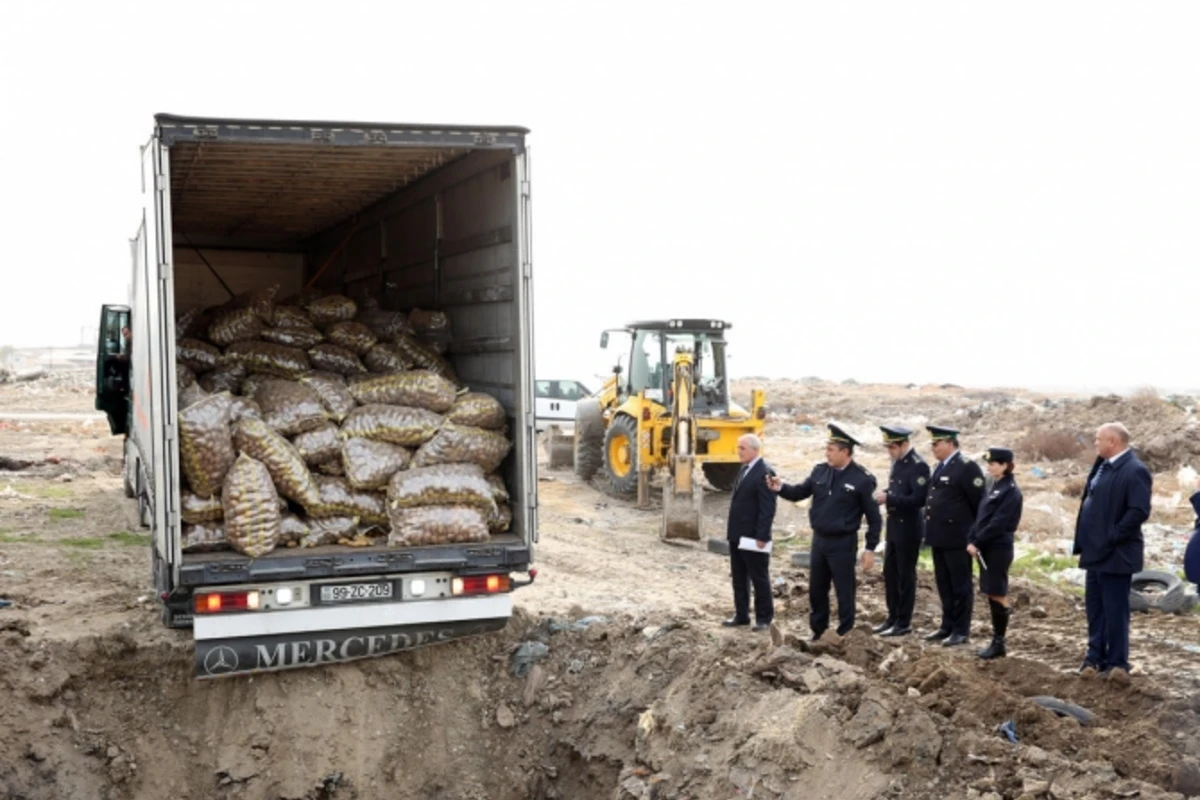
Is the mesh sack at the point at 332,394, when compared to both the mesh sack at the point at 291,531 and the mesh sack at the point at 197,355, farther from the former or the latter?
the mesh sack at the point at 291,531

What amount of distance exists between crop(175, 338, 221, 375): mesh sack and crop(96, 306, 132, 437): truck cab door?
481 cm

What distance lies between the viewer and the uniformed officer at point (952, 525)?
8.30 m

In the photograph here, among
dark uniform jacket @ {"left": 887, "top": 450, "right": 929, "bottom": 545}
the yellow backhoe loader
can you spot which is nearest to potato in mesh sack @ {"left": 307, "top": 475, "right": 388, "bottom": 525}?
dark uniform jacket @ {"left": 887, "top": 450, "right": 929, "bottom": 545}

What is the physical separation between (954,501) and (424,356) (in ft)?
12.4

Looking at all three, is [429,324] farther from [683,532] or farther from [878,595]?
[683,532]

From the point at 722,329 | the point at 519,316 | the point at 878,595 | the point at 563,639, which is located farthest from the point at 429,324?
the point at 722,329

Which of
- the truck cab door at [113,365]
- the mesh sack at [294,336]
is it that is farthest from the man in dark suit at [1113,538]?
the truck cab door at [113,365]

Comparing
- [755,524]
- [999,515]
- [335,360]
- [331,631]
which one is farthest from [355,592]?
[999,515]

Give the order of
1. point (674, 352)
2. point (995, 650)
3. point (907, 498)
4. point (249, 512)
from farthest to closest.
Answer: point (674, 352) → point (907, 498) → point (995, 650) → point (249, 512)

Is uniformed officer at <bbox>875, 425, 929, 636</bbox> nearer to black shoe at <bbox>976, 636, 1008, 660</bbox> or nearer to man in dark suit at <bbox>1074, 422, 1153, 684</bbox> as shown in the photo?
black shoe at <bbox>976, 636, 1008, 660</bbox>

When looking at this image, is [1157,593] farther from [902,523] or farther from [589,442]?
[589,442]

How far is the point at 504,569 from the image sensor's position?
289 inches

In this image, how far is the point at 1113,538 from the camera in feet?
23.4

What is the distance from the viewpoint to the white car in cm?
2662
